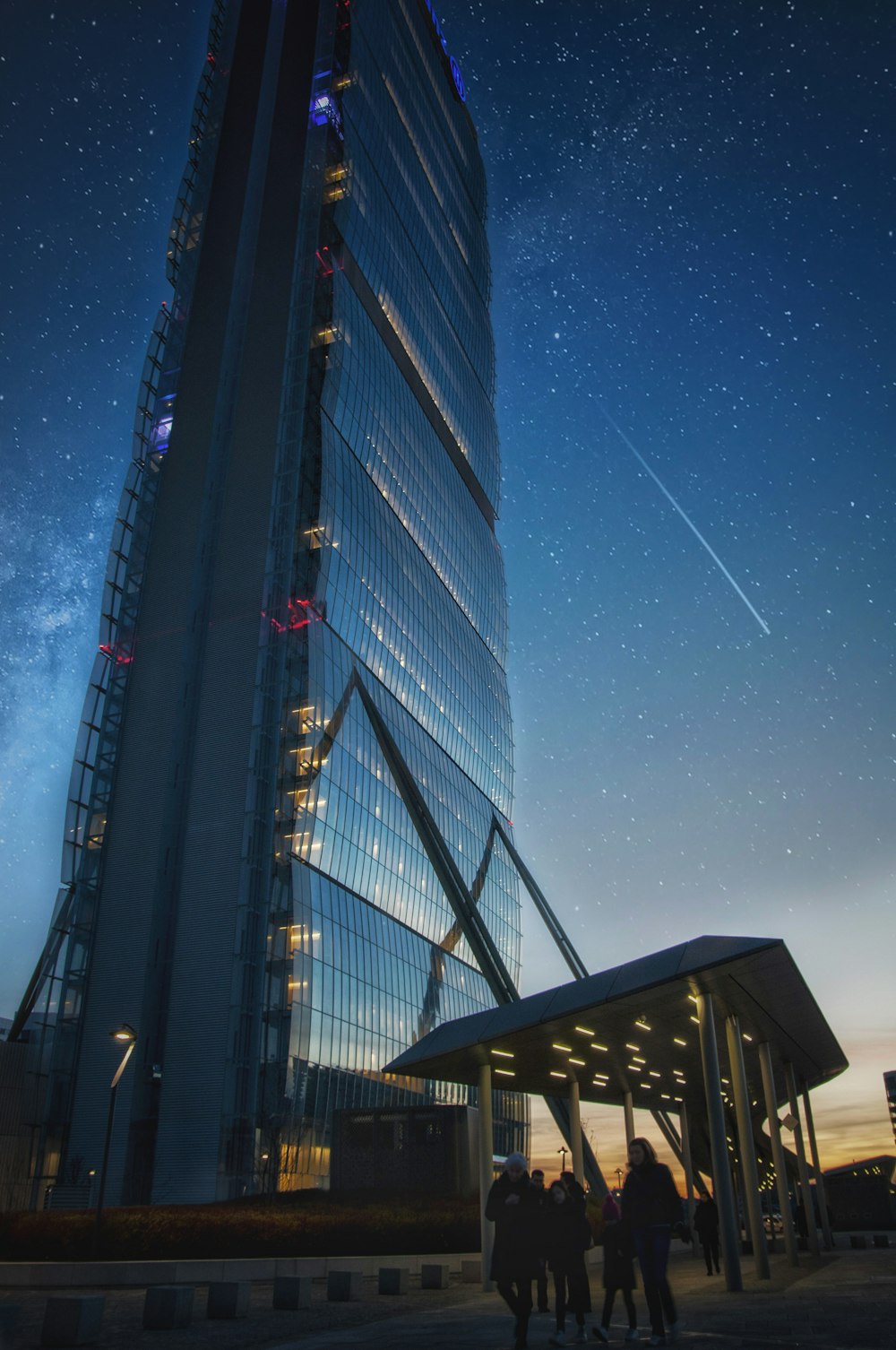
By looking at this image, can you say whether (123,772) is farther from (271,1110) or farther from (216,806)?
(271,1110)

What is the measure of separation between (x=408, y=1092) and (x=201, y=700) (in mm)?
26585

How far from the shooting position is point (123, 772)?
54562 mm

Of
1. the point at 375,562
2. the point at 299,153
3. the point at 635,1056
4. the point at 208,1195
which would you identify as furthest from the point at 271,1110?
the point at 299,153

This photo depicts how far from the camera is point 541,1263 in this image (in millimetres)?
10688

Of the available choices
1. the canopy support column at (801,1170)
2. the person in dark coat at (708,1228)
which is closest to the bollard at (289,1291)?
the person in dark coat at (708,1228)

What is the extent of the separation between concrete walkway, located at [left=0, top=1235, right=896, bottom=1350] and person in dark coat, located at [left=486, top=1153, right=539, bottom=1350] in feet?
1.62

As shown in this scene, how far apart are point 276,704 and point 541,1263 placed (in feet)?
142

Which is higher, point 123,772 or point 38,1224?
point 123,772

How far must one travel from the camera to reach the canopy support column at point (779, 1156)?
82.1ft

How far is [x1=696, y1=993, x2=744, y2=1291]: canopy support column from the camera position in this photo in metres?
16.8

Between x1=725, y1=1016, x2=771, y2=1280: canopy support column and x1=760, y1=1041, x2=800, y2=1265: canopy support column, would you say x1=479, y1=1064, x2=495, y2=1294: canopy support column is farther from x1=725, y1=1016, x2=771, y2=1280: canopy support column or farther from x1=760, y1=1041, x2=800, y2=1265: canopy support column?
x1=760, y1=1041, x2=800, y2=1265: canopy support column

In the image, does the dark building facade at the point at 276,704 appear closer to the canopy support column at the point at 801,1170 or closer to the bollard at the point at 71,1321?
the canopy support column at the point at 801,1170

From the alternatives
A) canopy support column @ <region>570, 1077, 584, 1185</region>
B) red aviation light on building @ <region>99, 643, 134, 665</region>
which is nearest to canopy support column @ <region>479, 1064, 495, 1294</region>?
canopy support column @ <region>570, 1077, 584, 1185</region>

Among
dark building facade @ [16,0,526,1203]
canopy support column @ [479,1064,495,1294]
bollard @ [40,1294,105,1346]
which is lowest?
bollard @ [40,1294,105,1346]
